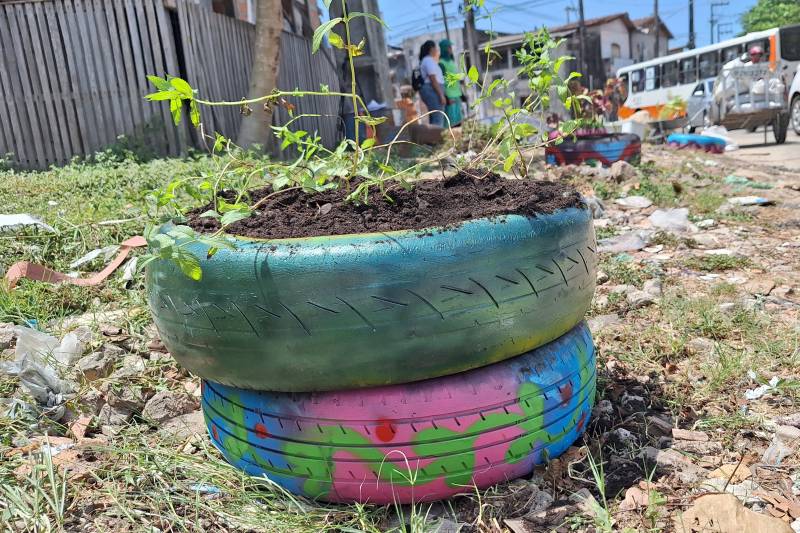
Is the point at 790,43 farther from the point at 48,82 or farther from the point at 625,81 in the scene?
the point at 48,82

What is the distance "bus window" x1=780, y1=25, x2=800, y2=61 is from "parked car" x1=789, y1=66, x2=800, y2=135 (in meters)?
3.84

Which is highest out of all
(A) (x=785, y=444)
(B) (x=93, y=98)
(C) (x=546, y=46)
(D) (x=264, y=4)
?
(D) (x=264, y=4)

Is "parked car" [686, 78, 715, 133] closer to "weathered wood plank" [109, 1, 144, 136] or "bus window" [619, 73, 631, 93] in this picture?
"bus window" [619, 73, 631, 93]

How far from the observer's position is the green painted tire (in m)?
1.36

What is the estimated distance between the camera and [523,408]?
1.52 meters

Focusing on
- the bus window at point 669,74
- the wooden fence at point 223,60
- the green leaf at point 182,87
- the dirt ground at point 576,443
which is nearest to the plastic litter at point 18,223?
the dirt ground at point 576,443

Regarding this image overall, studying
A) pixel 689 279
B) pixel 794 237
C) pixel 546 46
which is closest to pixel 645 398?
pixel 546 46

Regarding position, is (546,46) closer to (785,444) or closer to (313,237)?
(313,237)

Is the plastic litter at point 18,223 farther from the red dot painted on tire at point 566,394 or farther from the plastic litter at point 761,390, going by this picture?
the plastic litter at point 761,390

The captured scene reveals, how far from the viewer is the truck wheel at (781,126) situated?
42.2ft

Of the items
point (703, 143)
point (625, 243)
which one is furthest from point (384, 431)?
point (703, 143)

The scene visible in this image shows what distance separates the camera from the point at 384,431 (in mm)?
1442

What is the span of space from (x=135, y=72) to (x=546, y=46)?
6.60 meters

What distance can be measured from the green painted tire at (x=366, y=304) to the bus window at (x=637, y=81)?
2525 centimetres
